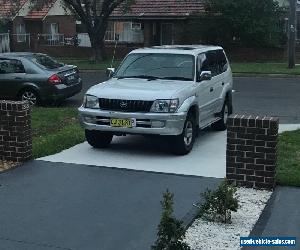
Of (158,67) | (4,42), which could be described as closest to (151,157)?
(158,67)

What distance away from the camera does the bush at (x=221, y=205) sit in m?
5.93

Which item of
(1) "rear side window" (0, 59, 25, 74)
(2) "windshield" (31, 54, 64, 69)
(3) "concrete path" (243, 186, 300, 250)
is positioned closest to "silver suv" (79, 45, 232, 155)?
→ (3) "concrete path" (243, 186, 300, 250)

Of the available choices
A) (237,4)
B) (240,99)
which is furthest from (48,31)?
(240,99)

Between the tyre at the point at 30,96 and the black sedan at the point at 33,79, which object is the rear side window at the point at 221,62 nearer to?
the black sedan at the point at 33,79

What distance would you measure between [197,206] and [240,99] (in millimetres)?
10601

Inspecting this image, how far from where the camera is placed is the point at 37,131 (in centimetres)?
1102

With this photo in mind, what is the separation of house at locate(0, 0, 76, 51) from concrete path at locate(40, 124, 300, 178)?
105 feet

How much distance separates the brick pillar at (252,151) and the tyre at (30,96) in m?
8.72

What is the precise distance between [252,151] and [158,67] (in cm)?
332

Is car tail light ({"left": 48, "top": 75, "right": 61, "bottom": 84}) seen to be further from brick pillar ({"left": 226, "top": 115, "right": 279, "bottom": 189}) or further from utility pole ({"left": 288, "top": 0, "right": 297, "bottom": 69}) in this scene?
utility pole ({"left": 288, "top": 0, "right": 297, "bottom": 69})

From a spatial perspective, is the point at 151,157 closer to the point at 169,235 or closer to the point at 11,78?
the point at 169,235

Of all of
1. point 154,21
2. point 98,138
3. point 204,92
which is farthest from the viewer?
point 154,21

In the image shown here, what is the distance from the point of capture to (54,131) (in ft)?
36.3

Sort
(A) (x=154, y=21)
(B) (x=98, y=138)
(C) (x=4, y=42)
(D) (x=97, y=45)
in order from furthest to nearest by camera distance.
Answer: (C) (x=4, y=42), (A) (x=154, y=21), (D) (x=97, y=45), (B) (x=98, y=138)
